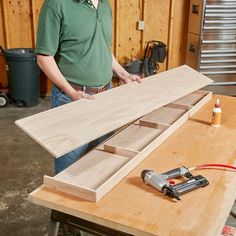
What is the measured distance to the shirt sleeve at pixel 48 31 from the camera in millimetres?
1712

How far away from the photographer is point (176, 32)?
495cm

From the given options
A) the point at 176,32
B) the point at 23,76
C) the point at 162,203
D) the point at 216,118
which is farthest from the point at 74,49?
the point at 176,32

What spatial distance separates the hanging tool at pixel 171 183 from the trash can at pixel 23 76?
3.33 meters

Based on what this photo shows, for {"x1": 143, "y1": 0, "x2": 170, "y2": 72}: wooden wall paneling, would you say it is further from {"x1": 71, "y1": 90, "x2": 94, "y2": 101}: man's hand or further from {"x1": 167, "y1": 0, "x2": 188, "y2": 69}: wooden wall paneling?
{"x1": 71, "y1": 90, "x2": 94, "y2": 101}: man's hand

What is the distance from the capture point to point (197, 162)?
1497 mm

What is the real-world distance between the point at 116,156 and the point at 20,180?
1591 mm

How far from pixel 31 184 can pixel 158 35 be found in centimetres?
292

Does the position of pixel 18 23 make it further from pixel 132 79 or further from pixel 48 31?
pixel 48 31

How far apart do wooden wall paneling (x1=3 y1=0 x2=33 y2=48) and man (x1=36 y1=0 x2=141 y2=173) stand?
2.97 m

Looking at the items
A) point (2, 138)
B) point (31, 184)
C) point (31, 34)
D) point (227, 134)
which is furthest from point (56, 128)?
point (31, 34)

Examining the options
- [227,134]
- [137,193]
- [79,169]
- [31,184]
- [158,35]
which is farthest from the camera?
[158,35]

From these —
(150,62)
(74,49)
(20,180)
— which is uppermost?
(74,49)

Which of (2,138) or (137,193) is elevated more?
(137,193)

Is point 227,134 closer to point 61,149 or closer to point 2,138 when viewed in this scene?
point 61,149
